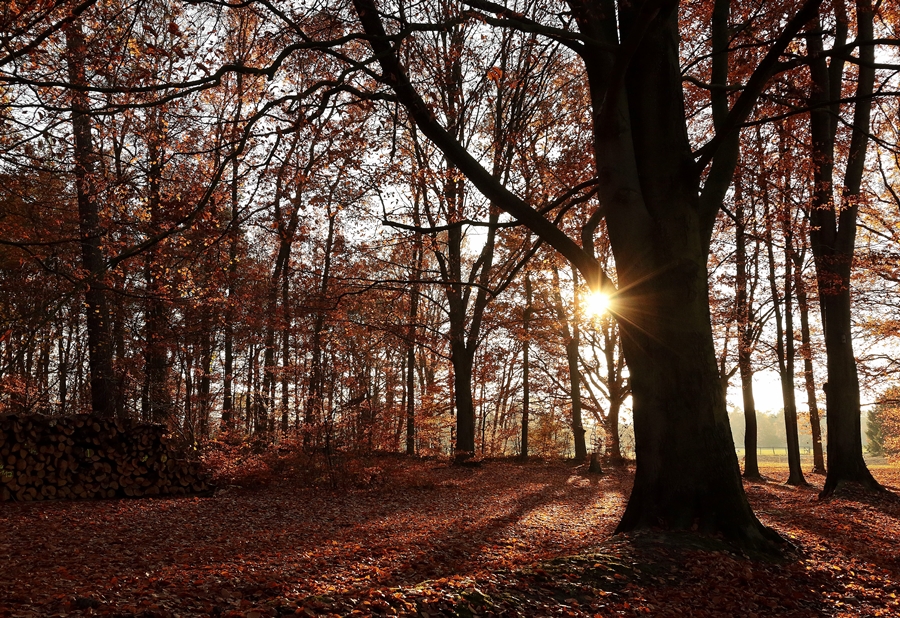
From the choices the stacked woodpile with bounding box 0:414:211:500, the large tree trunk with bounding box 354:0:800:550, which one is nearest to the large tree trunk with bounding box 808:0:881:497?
the large tree trunk with bounding box 354:0:800:550

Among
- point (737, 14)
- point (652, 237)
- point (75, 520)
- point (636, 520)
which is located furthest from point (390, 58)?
point (75, 520)

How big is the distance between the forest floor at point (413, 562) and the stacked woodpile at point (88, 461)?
1.50 feet

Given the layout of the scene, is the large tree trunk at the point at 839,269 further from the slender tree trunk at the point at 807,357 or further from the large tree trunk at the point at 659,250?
the large tree trunk at the point at 659,250

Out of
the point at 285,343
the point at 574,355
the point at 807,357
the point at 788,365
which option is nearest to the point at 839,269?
the point at 788,365

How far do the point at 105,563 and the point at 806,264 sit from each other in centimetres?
1894

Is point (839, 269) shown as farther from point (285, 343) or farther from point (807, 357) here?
point (285, 343)

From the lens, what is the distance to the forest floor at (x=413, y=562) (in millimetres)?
3598

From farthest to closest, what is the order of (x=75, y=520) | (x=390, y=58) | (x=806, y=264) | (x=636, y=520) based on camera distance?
(x=806, y=264) < (x=75, y=520) < (x=390, y=58) < (x=636, y=520)

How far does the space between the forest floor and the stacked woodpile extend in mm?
458

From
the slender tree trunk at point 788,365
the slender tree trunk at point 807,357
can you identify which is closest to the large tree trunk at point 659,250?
the slender tree trunk at point 807,357

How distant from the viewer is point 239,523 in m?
7.57

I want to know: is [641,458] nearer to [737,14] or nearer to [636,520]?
[636,520]

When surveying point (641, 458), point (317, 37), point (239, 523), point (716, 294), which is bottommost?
point (239, 523)

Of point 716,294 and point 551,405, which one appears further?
point 551,405
